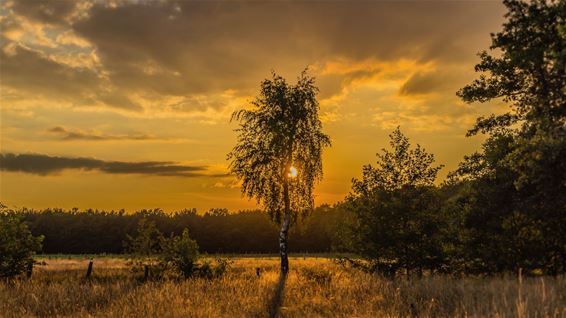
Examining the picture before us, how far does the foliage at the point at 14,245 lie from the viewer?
90.3 ft

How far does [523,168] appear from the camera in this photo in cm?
2167

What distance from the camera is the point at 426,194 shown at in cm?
2470

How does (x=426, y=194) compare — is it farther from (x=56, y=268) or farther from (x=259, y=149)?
(x=56, y=268)

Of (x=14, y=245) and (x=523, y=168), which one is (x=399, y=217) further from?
(x=14, y=245)

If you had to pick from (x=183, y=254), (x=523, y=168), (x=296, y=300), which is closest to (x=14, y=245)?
(x=183, y=254)

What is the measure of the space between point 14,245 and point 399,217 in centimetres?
2034

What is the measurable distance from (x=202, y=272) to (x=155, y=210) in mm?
131555

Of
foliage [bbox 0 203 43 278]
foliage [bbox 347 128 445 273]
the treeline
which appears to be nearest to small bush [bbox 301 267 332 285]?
foliage [bbox 347 128 445 273]

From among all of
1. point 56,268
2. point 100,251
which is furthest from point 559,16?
point 100,251

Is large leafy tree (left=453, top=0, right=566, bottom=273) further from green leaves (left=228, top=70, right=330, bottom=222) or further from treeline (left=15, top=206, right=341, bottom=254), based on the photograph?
treeline (left=15, top=206, right=341, bottom=254)

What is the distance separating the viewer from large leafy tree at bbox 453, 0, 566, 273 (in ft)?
68.3

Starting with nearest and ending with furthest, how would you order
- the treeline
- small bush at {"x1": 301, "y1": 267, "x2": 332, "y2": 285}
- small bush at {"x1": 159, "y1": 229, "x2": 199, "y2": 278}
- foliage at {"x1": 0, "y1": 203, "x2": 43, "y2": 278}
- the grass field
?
1. the grass field
2. small bush at {"x1": 301, "y1": 267, "x2": 332, "y2": 285}
3. foliage at {"x1": 0, "y1": 203, "x2": 43, "y2": 278}
4. small bush at {"x1": 159, "y1": 229, "x2": 199, "y2": 278}
5. the treeline

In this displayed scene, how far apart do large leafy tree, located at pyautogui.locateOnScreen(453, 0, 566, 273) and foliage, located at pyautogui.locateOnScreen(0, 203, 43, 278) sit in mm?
23162

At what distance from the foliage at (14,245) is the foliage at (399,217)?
17.7 m
